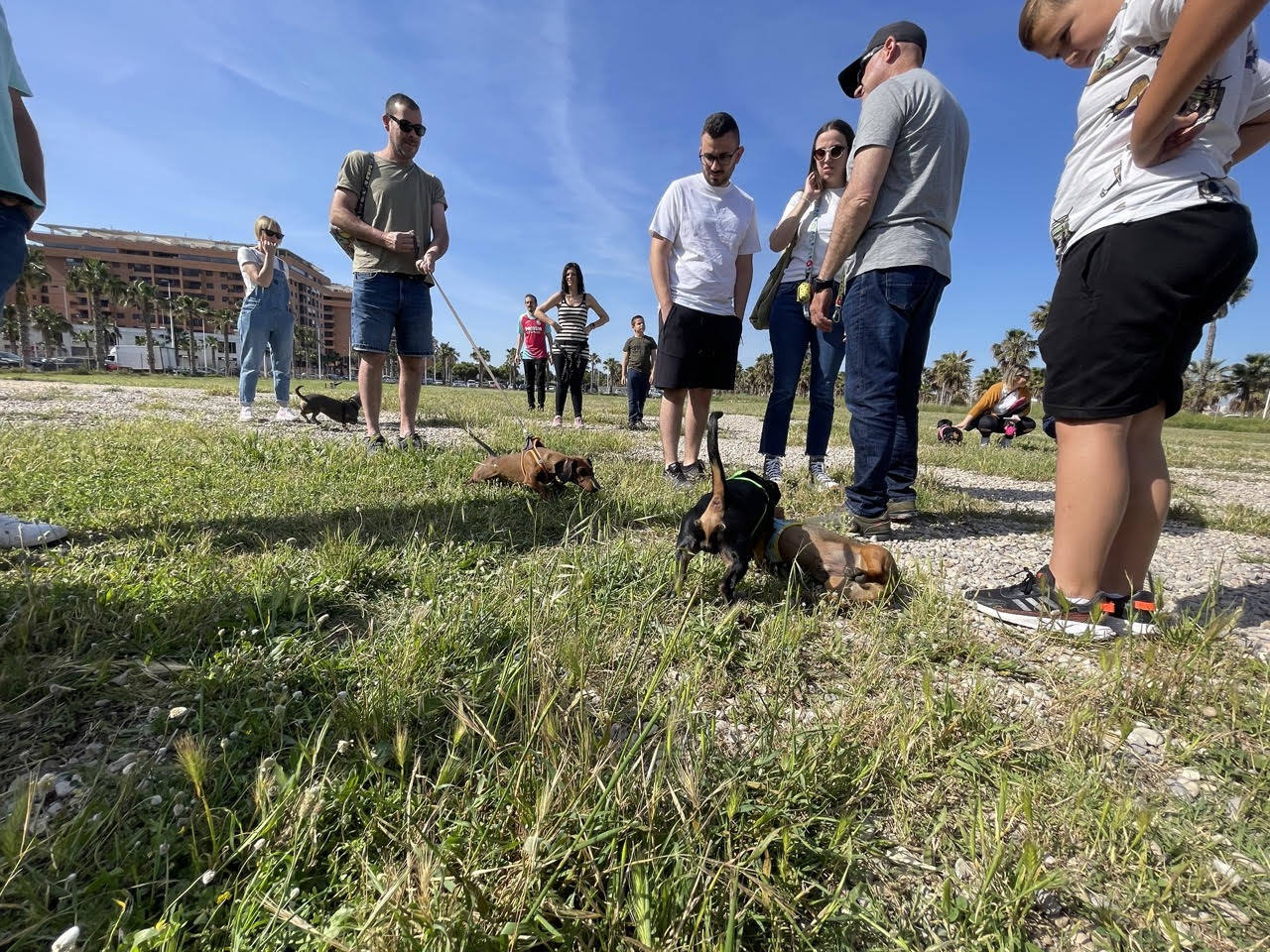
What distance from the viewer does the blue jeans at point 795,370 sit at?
13.8ft

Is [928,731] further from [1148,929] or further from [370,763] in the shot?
[370,763]

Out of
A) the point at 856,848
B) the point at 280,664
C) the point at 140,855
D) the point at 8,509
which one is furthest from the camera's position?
the point at 8,509

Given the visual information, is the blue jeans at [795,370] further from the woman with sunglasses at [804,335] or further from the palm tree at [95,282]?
the palm tree at [95,282]

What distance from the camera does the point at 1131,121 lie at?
1711 millimetres

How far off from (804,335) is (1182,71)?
2818 mm

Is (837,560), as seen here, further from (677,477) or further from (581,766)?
(677,477)

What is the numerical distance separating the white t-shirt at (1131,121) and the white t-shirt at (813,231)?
2.36 m

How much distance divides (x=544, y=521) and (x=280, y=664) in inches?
57.8

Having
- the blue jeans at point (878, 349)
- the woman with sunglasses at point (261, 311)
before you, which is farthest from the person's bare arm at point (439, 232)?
the blue jeans at point (878, 349)

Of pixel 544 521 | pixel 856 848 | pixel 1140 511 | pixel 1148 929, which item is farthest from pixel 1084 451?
pixel 544 521

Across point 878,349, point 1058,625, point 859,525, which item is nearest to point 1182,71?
point 878,349

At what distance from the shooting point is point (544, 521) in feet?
9.11

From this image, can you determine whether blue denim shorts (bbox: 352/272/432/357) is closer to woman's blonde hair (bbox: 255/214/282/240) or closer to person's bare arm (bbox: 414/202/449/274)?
person's bare arm (bbox: 414/202/449/274)

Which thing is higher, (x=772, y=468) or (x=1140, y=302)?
(x=1140, y=302)
